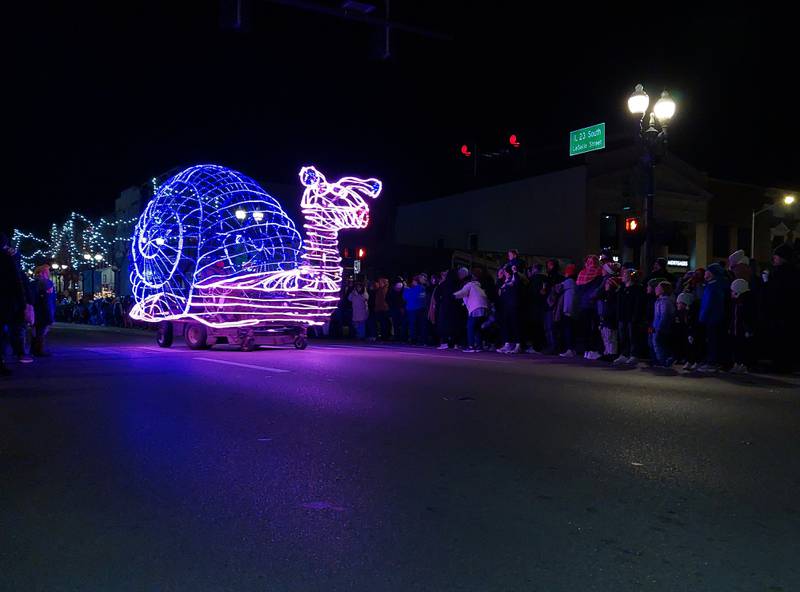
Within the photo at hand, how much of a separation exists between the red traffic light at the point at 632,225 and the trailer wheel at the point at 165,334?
11086mm

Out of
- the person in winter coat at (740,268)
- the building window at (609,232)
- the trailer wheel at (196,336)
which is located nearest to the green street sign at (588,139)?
the building window at (609,232)

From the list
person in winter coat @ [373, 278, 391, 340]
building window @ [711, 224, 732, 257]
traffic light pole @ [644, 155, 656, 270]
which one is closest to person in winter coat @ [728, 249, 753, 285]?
traffic light pole @ [644, 155, 656, 270]

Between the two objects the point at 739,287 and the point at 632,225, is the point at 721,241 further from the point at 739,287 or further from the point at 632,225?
the point at 739,287

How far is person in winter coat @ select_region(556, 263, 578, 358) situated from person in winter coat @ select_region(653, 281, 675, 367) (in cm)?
206

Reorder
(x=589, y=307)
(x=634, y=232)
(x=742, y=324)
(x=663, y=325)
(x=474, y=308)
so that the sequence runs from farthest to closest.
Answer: (x=634, y=232)
(x=474, y=308)
(x=589, y=307)
(x=663, y=325)
(x=742, y=324)

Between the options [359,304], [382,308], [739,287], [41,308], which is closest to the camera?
[739,287]

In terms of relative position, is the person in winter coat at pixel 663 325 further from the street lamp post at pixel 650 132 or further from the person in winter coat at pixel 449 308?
the person in winter coat at pixel 449 308

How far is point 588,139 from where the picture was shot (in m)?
24.1

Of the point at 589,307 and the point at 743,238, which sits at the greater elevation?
the point at 743,238

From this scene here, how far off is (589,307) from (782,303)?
3805 millimetres

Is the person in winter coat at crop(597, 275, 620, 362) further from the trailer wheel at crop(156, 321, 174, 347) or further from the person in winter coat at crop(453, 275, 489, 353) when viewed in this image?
the trailer wheel at crop(156, 321, 174, 347)

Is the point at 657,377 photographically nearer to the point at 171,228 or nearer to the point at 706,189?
the point at 171,228

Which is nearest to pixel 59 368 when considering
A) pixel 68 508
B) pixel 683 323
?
pixel 68 508

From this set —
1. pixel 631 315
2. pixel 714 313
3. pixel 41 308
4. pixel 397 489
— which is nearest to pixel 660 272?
pixel 631 315
